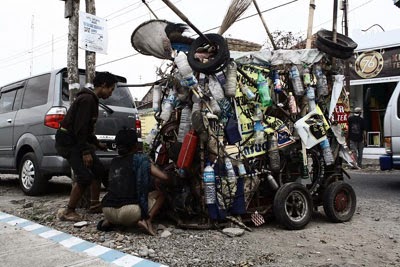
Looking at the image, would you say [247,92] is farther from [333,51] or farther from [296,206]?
[296,206]

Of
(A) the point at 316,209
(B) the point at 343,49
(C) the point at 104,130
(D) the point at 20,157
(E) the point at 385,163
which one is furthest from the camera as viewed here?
(E) the point at 385,163

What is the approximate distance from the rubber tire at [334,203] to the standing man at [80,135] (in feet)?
8.97

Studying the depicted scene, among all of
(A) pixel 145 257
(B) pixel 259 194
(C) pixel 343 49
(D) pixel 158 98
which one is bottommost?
(A) pixel 145 257

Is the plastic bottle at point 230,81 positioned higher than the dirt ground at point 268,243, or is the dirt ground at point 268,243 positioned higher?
the plastic bottle at point 230,81

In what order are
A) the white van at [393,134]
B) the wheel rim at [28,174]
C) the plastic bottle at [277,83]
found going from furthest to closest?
the white van at [393,134] < the wheel rim at [28,174] < the plastic bottle at [277,83]

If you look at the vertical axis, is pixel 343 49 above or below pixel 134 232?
above

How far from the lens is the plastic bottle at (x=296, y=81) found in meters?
4.69

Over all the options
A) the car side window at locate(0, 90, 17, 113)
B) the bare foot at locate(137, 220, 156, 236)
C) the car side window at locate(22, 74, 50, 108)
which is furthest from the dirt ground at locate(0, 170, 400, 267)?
the car side window at locate(0, 90, 17, 113)

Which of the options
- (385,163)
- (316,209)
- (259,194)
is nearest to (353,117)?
(385,163)

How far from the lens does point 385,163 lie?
7438mm

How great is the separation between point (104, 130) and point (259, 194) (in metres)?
2.72

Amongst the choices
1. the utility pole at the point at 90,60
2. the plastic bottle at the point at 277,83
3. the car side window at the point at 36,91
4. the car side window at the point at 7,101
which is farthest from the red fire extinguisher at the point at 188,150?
the car side window at the point at 7,101

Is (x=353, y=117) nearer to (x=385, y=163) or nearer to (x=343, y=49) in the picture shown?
(x=385, y=163)

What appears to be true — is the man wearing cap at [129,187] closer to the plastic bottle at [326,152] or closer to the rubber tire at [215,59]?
the rubber tire at [215,59]
